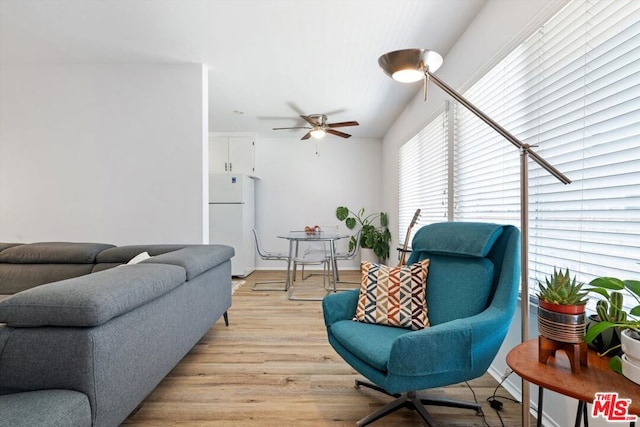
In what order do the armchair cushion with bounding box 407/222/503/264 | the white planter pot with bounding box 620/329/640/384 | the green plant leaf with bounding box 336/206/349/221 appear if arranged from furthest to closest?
the green plant leaf with bounding box 336/206/349/221
the armchair cushion with bounding box 407/222/503/264
the white planter pot with bounding box 620/329/640/384

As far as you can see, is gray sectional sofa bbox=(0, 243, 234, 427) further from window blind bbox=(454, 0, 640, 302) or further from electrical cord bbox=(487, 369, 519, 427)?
window blind bbox=(454, 0, 640, 302)

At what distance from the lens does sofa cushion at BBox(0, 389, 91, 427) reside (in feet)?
3.03

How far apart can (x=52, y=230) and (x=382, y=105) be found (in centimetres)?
415

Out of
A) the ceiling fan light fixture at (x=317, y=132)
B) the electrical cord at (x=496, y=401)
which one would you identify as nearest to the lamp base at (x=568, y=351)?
the electrical cord at (x=496, y=401)

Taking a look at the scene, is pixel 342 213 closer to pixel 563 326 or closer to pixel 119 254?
pixel 119 254

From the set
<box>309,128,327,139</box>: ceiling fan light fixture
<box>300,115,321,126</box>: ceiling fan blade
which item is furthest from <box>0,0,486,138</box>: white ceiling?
<box>309,128,327,139</box>: ceiling fan light fixture

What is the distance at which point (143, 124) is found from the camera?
10.4 ft

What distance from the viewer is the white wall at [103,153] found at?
3.16 m

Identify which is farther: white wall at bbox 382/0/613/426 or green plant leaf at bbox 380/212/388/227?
green plant leaf at bbox 380/212/388/227

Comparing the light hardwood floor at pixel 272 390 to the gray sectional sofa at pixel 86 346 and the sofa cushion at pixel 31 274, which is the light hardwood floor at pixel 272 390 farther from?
the sofa cushion at pixel 31 274

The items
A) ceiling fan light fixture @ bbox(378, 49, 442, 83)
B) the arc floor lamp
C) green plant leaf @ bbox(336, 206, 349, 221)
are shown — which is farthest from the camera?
green plant leaf @ bbox(336, 206, 349, 221)

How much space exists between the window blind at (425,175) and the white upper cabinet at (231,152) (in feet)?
9.00

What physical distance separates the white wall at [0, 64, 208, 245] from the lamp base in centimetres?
292

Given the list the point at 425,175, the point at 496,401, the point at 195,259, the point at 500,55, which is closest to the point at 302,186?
the point at 425,175
